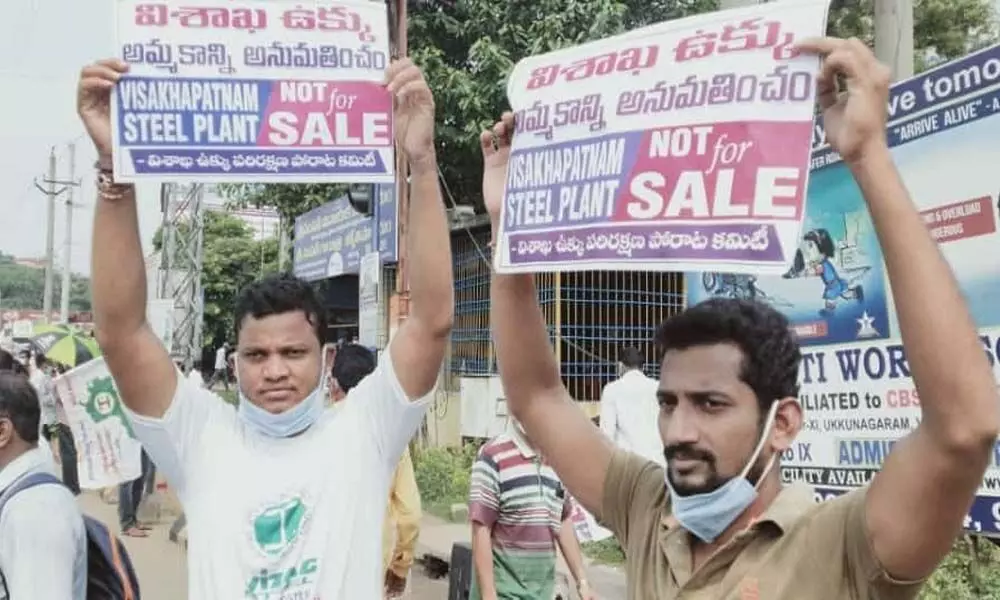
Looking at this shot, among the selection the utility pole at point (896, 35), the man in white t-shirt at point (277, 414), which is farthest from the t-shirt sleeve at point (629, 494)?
the utility pole at point (896, 35)

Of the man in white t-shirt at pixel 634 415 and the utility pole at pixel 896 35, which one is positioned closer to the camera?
the utility pole at pixel 896 35

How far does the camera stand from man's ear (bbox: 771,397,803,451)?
6.15ft

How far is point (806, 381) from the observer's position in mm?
3668

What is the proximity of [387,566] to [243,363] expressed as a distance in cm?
191

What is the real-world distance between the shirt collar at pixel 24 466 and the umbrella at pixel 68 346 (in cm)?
758

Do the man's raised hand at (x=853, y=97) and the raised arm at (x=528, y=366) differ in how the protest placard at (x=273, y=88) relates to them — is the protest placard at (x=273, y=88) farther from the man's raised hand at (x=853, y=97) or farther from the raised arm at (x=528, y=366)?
the man's raised hand at (x=853, y=97)

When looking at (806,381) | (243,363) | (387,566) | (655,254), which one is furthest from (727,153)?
(387,566)

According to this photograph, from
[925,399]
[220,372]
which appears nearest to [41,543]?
[925,399]

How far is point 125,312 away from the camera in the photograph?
2.46 meters

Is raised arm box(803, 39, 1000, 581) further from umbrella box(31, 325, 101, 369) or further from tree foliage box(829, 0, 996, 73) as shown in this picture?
tree foliage box(829, 0, 996, 73)

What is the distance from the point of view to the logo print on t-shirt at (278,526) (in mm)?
2312

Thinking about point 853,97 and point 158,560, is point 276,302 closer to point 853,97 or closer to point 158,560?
point 853,97

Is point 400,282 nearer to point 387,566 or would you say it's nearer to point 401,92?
point 387,566

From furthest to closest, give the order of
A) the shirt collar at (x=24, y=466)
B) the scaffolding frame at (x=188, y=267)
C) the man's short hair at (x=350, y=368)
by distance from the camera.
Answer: the scaffolding frame at (x=188, y=267) < the man's short hair at (x=350, y=368) < the shirt collar at (x=24, y=466)
